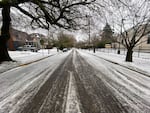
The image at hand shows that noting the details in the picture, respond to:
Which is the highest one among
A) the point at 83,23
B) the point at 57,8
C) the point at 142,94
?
the point at 57,8

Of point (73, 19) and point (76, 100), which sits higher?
point (73, 19)

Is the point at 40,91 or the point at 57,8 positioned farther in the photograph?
the point at 57,8

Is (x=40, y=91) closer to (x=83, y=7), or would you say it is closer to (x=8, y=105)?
(x=8, y=105)

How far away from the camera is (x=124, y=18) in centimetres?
1738

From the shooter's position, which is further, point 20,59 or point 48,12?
point 20,59

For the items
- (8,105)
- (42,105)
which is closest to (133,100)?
(42,105)

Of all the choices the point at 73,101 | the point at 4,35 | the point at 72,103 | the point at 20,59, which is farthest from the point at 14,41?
the point at 72,103

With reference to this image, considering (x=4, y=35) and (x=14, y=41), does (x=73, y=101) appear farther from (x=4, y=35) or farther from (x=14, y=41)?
(x=14, y=41)

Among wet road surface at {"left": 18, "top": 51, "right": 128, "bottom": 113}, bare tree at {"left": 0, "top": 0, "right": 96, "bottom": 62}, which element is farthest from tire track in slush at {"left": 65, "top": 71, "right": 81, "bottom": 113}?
bare tree at {"left": 0, "top": 0, "right": 96, "bottom": 62}

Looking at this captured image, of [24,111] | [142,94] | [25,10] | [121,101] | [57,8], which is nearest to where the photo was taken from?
[24,111]

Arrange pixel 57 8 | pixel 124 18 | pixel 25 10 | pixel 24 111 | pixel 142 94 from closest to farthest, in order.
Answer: pixel 24 111 → pixel 142 94 → pixel 57 8 → pixel 25 10 → pixel 124 18

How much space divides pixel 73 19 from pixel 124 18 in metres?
6.78

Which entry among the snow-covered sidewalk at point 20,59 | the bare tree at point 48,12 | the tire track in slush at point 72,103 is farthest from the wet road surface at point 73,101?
the bare tree at point 48,12

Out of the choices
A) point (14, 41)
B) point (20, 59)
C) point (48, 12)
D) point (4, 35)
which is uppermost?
point (48, 12)
